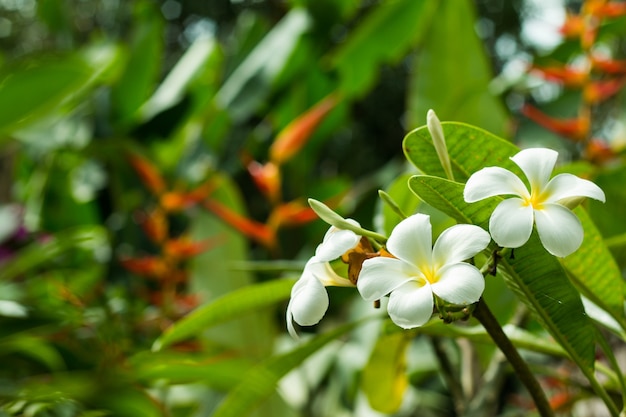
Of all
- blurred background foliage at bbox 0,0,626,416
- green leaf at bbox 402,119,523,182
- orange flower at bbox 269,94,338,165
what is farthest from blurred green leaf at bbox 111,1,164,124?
green leaf at bbox 402,119,523,182

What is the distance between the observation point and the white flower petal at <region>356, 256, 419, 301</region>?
312mm

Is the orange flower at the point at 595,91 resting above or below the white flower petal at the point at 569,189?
below

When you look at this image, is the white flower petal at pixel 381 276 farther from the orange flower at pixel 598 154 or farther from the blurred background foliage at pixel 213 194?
the orange flower at pixel 598 154

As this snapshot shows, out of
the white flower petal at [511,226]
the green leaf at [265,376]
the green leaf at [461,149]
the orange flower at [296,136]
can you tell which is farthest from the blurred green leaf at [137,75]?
the white flower petal at [511,226]

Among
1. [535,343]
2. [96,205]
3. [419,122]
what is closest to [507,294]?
[535,343]

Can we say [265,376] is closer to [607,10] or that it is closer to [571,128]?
[571,128]

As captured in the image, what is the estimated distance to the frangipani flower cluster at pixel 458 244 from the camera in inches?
11.8

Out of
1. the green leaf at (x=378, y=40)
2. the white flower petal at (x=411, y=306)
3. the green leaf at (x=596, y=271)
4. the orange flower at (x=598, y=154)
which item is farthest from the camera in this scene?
the green leaf at (x=378, y=40)

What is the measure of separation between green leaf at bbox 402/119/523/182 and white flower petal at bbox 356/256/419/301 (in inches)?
3.8

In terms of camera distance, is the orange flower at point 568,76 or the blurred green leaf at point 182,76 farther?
the blurred green leaf at point 182,76

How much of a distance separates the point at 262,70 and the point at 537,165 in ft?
2.94

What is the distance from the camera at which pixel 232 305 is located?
1.85 ft

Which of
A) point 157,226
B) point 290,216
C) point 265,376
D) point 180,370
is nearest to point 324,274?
point 265,376

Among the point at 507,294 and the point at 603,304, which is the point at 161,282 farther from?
the point at 603,304
